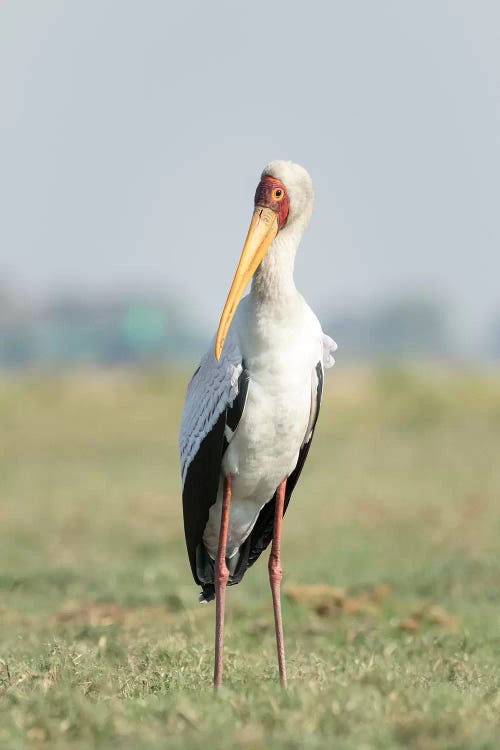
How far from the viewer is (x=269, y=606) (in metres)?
8.20

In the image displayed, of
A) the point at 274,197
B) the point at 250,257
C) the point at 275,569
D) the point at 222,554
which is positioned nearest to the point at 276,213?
the point at 274,197

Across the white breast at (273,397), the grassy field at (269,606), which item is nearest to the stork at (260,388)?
the white breast at (273,397)

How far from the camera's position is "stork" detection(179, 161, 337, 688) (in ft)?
16.3

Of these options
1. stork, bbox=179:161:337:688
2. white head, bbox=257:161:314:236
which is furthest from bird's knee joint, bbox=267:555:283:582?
white head, bbox=257:161:314:236

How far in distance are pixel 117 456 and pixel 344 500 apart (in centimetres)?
676

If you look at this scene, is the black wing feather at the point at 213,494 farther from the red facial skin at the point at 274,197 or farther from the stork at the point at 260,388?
the red facial skin at the point at 274,197

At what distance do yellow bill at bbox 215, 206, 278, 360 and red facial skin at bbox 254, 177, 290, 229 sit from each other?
0.08ft

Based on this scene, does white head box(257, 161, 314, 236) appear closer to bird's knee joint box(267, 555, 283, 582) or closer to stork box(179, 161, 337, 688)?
stork box(179, 161, 337, 688)

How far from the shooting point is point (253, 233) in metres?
5.09

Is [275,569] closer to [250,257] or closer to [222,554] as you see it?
[222,554]

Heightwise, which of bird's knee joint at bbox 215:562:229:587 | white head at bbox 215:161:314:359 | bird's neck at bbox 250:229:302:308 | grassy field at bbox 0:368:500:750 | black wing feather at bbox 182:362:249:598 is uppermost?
white head at bbox 215:161:314:359

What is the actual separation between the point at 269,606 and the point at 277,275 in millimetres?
3665

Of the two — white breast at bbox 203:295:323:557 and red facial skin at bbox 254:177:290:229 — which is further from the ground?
red facial skin at bbox 254:177:290:229

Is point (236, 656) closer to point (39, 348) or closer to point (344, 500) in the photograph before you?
point (344, 500)
